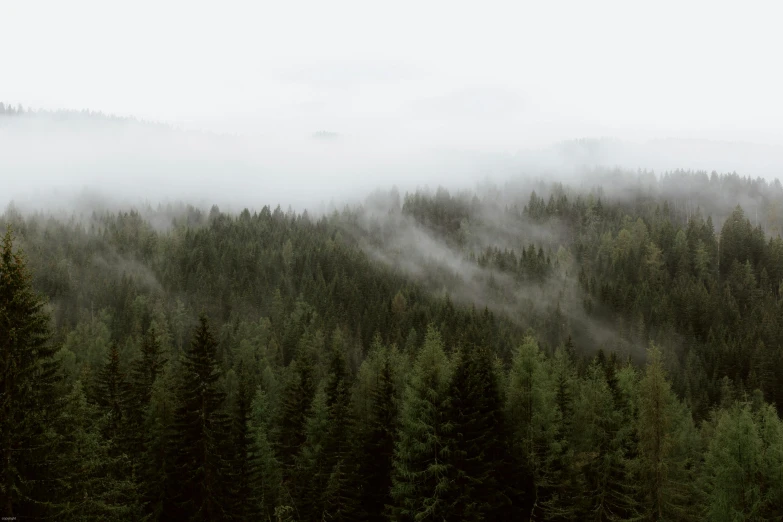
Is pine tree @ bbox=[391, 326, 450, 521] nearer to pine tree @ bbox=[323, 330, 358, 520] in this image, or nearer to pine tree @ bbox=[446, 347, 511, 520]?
pine tree @ bbox=[446, 347, 511, 520]

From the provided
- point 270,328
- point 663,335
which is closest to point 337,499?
point 270,328

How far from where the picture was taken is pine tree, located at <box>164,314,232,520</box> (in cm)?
3027

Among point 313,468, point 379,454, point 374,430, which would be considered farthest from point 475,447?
point 313,468

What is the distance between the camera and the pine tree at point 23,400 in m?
17.0

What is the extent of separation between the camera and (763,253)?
6658 inches

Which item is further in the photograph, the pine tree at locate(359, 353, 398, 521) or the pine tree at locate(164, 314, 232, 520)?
the pine tree at locate(359, 353, 398, 521)

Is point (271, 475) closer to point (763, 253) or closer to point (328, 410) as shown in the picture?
point (328, 410)

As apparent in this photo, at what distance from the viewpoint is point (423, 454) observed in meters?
31.5

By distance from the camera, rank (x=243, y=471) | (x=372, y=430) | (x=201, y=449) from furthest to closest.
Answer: (x=243, y=471)
(x=372, y=430)
(x=201, y=449)

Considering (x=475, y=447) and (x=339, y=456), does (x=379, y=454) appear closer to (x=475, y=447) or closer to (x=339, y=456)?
(x=339, y=456)

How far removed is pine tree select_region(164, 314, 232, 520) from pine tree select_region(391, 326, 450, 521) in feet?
31.7

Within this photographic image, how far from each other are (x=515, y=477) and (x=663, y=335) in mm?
101600

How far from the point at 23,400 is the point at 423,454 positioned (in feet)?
66.8

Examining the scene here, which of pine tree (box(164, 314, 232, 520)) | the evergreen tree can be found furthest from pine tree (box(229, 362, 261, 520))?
the evergreen tree
